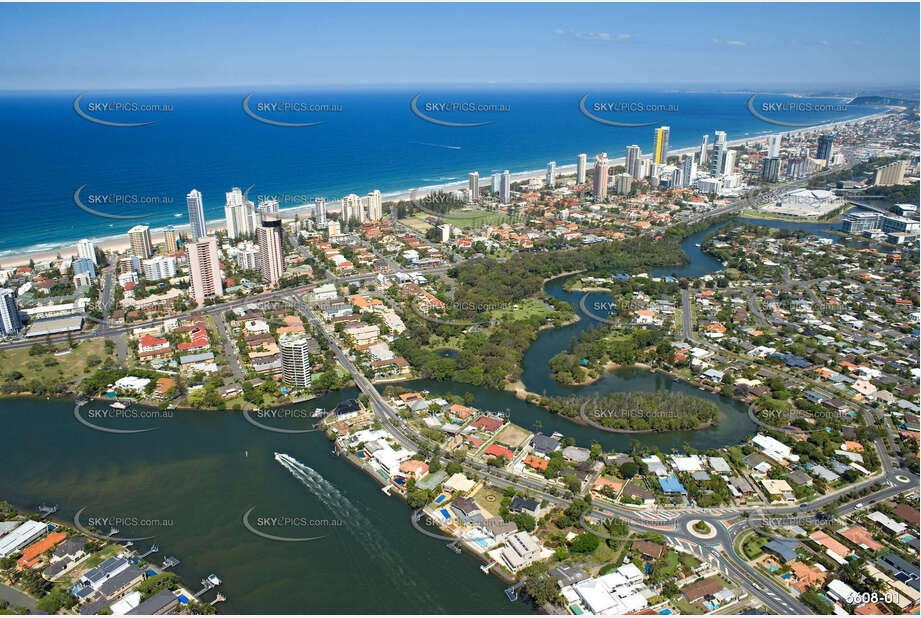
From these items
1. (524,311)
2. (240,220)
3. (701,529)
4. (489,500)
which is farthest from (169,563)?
(240,220)

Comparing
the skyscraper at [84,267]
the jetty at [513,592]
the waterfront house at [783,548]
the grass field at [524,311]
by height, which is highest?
the skyscraper at [84,267]

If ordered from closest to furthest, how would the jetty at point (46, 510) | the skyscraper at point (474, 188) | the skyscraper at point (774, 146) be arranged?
the jetty at point (46, 510) < the skyscraper at point (474, 188) < the skyscraper at point (774, 146)

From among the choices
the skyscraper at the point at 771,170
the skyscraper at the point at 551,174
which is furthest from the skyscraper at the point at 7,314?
the skyscraper at the point at 771,170

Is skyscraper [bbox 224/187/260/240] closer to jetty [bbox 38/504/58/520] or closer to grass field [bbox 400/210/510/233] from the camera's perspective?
grass field [bbox 400/210/510/233]

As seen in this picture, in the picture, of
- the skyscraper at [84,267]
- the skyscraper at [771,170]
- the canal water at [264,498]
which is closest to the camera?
the canal water at [264,498]

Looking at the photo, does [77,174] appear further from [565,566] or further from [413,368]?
[565,566]

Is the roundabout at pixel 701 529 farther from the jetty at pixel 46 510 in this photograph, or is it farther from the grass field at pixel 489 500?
the jetty at pixel 46 510

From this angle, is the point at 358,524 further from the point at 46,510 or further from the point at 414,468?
the point at 46,510
